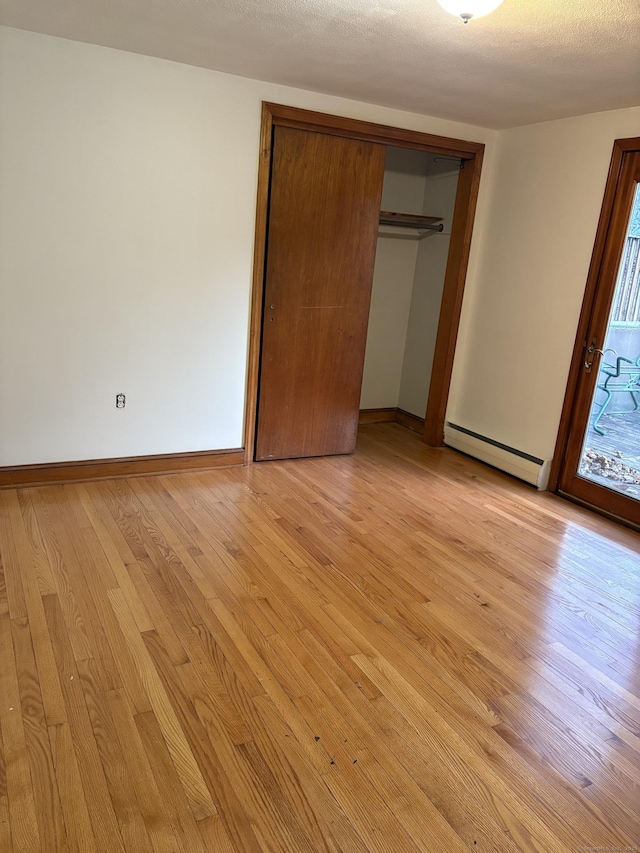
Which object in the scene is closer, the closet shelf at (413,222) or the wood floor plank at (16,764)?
the wood floor plank at (16,764)

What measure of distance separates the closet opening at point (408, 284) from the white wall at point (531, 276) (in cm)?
47

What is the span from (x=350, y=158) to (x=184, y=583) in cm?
298

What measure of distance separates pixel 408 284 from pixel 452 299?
0.76 meters

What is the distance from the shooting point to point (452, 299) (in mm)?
4930

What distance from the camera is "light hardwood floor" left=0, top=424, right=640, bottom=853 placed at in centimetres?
168

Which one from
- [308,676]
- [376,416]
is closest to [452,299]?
[376,416]

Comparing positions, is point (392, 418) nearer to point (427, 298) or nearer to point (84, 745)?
point (427, 298)

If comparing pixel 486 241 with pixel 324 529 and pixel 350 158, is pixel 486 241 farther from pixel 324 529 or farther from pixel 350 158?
pixel 324 529

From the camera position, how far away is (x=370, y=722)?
2043mm

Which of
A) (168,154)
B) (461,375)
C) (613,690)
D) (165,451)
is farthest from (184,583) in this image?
(461,375)

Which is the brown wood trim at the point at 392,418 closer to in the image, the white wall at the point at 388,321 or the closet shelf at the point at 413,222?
the white wall at the point at 388,321

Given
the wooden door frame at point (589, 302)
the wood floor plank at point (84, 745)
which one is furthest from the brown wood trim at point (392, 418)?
the wood floor plank at point (84, 745)

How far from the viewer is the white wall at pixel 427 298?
5207 mm

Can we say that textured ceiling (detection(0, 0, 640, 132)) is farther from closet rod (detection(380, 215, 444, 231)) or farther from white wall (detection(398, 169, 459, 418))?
white wall (detection(398, 169, 459, 418))
